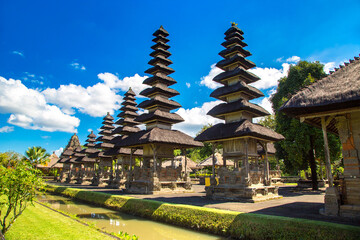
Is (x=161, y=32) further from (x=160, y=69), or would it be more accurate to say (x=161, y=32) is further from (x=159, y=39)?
(x=160, y=69)

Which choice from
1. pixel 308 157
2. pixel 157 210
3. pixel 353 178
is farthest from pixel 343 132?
pixel 308 157

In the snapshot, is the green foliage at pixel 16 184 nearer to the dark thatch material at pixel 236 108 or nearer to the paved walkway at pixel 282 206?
the paved walkway at pixel 282 206

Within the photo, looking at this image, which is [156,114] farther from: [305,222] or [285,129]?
[305,222]

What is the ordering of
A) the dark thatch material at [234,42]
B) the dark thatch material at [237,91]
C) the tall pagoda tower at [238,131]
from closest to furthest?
the tall pagoda tower at [238,131] → the dark thatch material at [237,91] → the dark thatch material at [234,42]

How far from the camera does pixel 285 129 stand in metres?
20.4

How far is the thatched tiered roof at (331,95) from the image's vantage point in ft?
25.4

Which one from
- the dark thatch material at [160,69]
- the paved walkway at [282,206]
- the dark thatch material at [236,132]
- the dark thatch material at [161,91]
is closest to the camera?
the paved walkway at [282,206]

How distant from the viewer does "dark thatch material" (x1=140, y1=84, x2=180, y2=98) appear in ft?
70.8

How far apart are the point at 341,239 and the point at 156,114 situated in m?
15.8

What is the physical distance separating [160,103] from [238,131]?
31.4 ft

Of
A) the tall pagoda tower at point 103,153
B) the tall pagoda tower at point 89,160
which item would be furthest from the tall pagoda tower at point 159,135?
the tall pagoda tower at point 89,160

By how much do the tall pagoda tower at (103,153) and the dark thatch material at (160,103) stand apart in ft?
32.0

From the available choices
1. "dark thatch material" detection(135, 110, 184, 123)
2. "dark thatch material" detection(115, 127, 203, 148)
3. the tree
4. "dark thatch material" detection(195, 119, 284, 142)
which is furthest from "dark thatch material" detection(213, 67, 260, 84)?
"dark thatch material" detection(115, 127, 203, 148)

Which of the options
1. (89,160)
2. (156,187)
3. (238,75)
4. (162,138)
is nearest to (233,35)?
(238,75)
